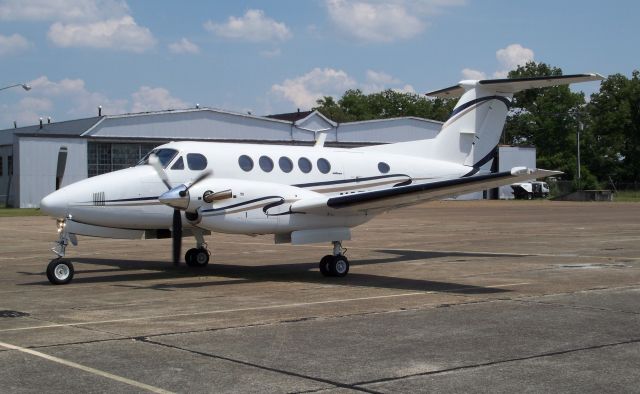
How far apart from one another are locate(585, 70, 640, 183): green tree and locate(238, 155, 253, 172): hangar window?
101373mm

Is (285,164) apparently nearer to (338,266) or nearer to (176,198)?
(338,266)

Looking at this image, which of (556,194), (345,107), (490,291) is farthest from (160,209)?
(345,107)

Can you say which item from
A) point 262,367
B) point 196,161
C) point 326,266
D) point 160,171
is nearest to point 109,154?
point 196,161

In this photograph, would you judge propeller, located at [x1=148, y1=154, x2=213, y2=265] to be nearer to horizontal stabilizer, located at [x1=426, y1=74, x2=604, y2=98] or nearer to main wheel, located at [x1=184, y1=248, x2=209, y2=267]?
main wheel, located at [x1=184, y1=248, x2=209, y2=267]

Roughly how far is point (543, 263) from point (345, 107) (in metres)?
127

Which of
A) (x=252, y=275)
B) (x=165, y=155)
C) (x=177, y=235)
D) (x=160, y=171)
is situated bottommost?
(x=252, y=275)

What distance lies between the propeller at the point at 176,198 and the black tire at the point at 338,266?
313 centimetres

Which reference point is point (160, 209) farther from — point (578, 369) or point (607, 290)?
point (578, 369)

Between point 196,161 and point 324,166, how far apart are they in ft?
10.2

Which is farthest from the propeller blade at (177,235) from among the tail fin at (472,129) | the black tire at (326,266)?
the tail fin at (472,129)

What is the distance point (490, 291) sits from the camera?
45.6ft

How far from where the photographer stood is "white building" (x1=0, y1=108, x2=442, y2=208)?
191 ft

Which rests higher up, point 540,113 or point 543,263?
point 540,113

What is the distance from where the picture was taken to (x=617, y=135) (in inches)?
4355
